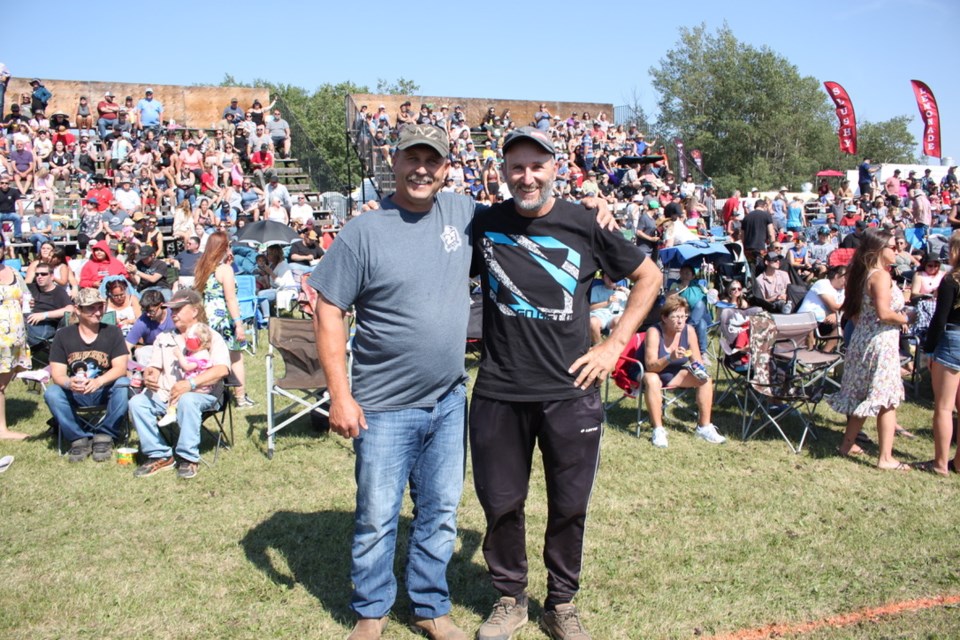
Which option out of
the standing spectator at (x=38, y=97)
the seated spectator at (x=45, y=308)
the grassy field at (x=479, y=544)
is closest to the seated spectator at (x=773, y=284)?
the grassy field at (x=479, y=544)

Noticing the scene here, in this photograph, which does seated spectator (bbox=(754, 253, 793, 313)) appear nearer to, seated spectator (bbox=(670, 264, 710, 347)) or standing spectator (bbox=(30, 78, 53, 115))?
seated spectator (bbox=(670, 264, 710, 347))

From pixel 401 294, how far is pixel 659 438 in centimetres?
361

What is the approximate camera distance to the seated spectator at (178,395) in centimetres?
536

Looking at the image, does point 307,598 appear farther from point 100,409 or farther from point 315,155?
point 315,155

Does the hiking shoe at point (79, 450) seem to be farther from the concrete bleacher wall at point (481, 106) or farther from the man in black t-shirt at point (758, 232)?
the concrete bleacher wall at point (481, 106)

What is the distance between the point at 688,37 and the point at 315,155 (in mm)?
45279

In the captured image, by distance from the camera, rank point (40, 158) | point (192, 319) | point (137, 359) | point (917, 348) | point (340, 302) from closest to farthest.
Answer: point (340, 302) → point (192, 319) → point (137, 359) → point (917, 348) → point (40, 158)

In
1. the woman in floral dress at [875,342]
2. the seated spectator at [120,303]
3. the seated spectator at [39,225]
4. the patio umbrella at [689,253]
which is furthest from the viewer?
the seated spectator at [39,225]

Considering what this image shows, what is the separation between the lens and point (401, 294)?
9.52 feet

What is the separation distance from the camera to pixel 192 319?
5.58 metres

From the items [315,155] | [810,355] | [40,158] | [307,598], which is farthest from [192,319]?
[315,155]

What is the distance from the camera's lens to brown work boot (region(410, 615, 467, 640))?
3.19m

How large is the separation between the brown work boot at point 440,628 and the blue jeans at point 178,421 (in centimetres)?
273

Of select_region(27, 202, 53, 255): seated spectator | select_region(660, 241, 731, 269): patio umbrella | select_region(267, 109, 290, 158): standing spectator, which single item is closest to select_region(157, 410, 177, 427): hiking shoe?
select_region(660, 241, 731, 269): patio umbrella
